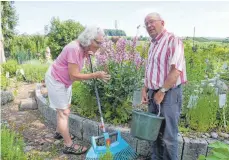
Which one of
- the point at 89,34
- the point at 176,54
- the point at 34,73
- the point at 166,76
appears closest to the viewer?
the point at 176,54

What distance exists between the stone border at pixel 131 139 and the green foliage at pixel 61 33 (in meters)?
7.45

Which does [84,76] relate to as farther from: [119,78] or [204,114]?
[204,114]

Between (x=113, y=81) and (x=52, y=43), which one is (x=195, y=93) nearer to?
(x=113, y=81)

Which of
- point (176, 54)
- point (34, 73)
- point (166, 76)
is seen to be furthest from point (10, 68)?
point (176, 54)

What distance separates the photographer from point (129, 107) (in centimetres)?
329

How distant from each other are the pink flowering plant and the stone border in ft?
0.77

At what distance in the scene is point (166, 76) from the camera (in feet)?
7.45

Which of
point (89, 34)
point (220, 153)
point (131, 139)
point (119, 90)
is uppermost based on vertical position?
point (89, 34)

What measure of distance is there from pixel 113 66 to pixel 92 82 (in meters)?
0.36

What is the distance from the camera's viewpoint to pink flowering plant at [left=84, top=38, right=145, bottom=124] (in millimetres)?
3156

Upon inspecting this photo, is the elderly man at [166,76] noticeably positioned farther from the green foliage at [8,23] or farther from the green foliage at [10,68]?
the green foliage at [8,23]

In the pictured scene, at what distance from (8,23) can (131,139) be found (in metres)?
14.0

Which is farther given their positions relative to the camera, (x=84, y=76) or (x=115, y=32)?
(x=115, y=32)

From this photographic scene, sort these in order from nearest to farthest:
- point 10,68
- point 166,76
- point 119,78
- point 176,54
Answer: point 176,54, point 166,76, point 119,78, point 10,68
